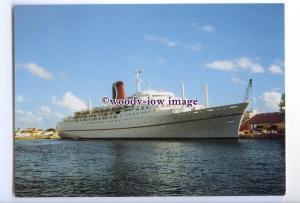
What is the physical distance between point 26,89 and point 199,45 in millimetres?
1883

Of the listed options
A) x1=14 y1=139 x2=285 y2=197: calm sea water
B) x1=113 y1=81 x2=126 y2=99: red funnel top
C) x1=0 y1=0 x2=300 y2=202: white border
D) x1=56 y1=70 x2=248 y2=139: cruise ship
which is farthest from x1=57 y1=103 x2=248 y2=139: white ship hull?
x1=0 y1=0 x2=300 y2=202: white border

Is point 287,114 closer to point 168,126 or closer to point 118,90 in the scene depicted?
point 168,126

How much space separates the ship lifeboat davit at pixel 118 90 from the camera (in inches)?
197

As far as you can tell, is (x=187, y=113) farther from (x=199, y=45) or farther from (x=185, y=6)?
(x=185, y=6)

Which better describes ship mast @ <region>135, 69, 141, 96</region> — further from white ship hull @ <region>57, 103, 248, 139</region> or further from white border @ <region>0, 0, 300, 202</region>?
white border @ <region>0, 0, 300, 202</region>

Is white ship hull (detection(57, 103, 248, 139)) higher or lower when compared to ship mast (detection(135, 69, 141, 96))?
lower

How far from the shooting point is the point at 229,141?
5.23 m

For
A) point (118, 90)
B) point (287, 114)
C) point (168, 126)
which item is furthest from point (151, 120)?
point (287, 114)

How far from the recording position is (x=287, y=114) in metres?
4.72

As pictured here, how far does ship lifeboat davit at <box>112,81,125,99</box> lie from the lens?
500cm

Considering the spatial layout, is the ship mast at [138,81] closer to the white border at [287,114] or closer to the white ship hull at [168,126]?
the white ship hull at [168,126]

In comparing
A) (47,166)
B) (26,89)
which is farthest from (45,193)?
(26,89)

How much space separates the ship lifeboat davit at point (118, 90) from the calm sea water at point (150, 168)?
0.60 meters

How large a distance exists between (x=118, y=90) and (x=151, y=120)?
0.55 m
